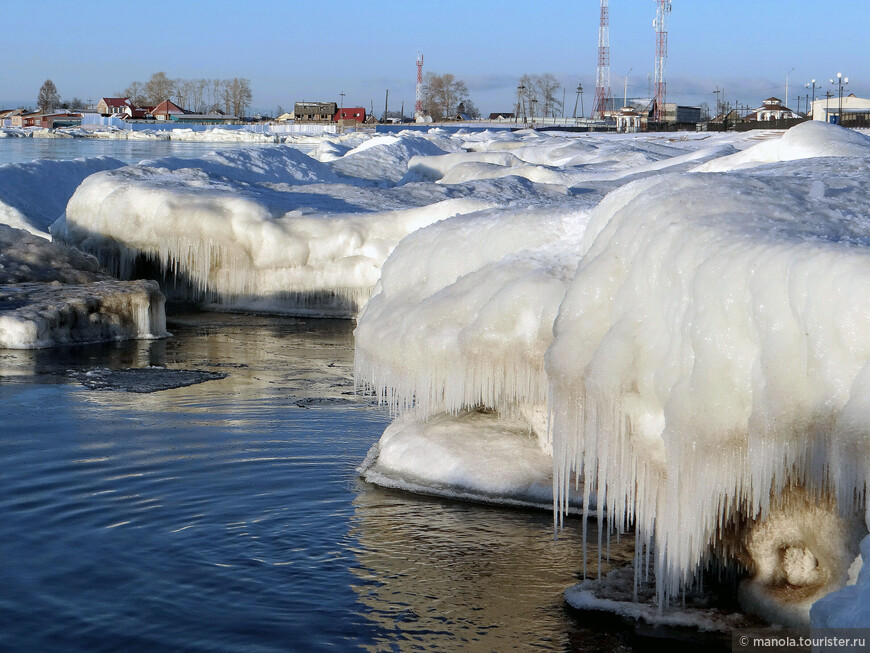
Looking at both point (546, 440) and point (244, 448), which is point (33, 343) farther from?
point (546, 440)

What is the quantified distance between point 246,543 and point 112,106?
139 metres

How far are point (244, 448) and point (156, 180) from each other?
12.4 meters

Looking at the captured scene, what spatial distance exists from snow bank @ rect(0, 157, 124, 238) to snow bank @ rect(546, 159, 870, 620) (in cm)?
1814

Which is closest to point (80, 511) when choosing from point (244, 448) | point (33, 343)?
point (244, 448)

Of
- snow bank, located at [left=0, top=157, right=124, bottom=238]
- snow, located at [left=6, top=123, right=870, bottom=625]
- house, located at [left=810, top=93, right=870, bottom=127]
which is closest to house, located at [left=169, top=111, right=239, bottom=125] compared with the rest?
house, located at [left=810, top=93, right=870, bottom=127]

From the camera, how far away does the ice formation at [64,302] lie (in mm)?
15203

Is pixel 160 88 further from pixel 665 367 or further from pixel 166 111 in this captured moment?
pixel 665 367

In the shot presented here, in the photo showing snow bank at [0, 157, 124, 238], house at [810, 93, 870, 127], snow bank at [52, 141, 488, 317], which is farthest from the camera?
house at [810, 93, 870, 127]

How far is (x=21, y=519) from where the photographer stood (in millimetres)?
8195

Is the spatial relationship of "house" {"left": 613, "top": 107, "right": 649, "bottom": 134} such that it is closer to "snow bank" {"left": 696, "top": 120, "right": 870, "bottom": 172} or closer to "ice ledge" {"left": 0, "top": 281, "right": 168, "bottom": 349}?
"snow bank" {"left": 696, "top": 120, "right": 870, "bottom": 172}

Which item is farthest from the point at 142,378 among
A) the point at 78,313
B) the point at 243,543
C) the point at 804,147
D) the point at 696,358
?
the point at 804,147

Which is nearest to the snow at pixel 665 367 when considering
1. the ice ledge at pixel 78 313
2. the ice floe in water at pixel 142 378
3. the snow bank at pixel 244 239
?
the ice floe in water at pixel 142 378

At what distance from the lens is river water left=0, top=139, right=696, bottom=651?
6426 mm

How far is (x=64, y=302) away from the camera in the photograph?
1575 centimetres
